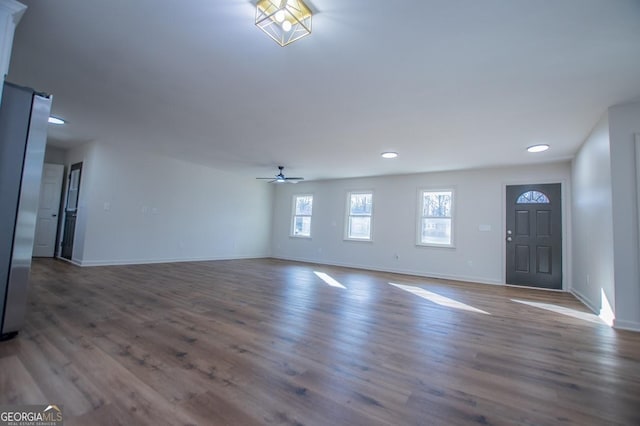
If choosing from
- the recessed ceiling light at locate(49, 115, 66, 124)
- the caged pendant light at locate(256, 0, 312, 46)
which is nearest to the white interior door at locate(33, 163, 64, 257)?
the recessed ceiling light at locate(49, 115, 66, 124)

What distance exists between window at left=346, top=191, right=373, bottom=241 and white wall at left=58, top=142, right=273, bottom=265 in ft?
9.51

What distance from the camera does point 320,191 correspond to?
812 cm

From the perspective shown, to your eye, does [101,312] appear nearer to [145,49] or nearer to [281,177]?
[145,49]

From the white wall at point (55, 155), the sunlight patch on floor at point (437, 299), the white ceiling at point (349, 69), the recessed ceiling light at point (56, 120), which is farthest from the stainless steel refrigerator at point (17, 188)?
the white wall at point (55, 155)

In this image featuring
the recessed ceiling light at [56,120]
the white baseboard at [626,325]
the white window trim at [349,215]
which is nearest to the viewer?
the white baseboard at [626,325]

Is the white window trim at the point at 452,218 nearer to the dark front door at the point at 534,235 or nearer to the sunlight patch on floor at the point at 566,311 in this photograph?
the dark front door at the point at 534,235

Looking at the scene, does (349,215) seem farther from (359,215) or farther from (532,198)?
(532,198)

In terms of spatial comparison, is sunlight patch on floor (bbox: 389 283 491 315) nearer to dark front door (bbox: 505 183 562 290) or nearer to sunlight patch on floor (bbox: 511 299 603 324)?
sunlight patch on floor (bbox: 511 299 603 324)

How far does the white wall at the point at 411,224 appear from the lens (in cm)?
560

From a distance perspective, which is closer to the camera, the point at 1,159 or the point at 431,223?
the point at 1,159

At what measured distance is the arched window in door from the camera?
5307 mm

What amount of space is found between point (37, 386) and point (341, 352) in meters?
1.77

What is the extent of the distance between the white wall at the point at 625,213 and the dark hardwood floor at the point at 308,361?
1.05 ft

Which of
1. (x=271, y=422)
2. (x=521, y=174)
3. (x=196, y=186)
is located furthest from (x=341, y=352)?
(x=196, y=186)
